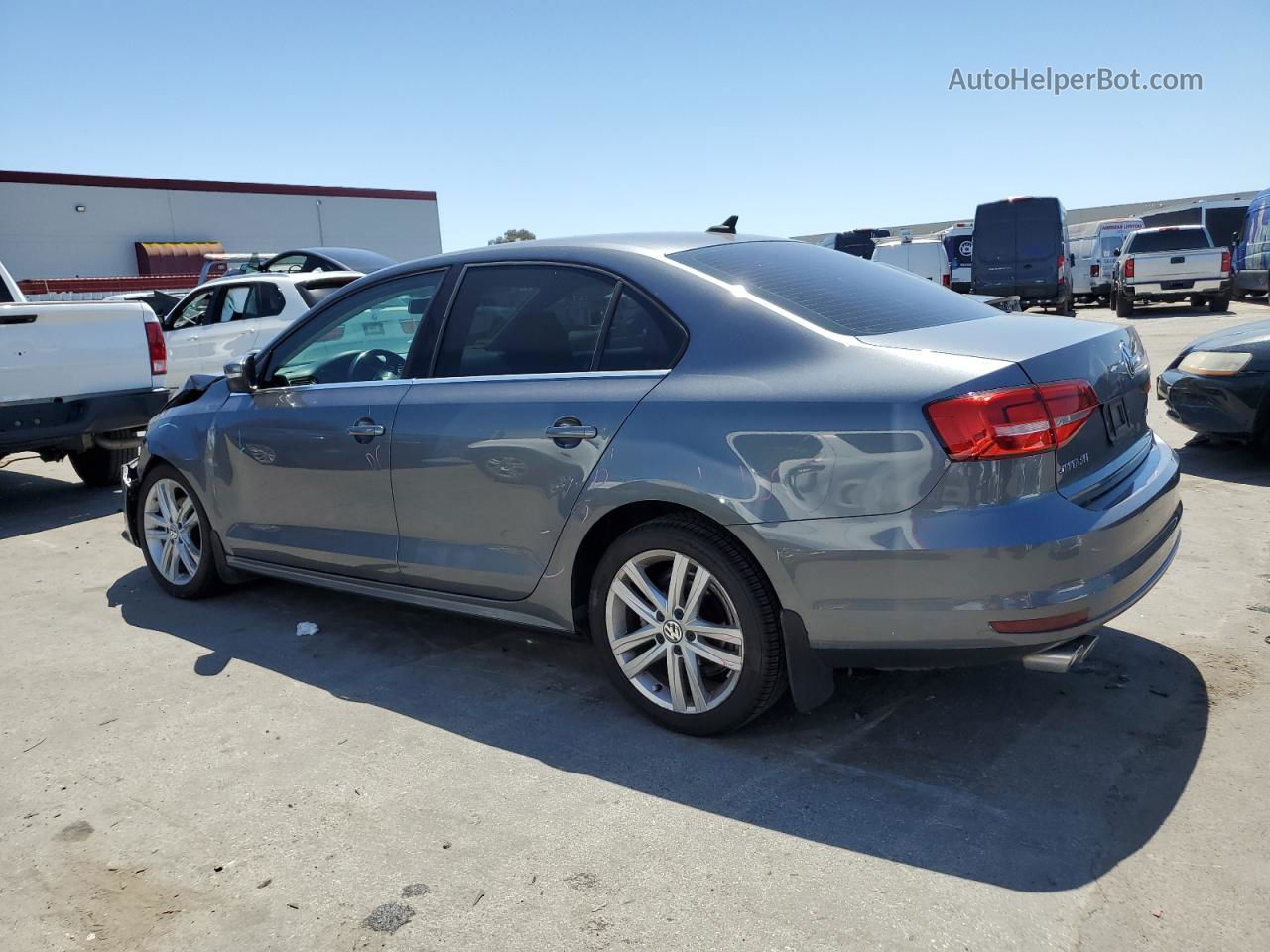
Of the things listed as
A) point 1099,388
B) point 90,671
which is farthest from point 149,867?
point 1099,388

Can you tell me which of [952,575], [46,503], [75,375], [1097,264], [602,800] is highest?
[1097,264]

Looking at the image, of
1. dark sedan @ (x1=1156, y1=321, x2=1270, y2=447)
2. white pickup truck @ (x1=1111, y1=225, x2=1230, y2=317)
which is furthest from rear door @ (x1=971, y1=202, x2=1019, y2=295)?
dark sedan @ (x1=1156, y1=321, x2=1270, y2=447)

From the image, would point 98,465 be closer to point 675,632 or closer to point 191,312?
point 191,312

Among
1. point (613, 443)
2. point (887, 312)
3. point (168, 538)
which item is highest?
point (887, 312)

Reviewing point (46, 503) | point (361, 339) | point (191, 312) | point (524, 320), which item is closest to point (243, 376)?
point (361, 339)

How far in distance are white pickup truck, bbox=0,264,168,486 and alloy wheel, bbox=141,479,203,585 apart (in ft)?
8.60

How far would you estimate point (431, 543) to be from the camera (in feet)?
13.5

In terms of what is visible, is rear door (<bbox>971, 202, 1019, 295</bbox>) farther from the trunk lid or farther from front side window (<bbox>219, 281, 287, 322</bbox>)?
the trunk lid

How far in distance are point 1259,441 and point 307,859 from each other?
6572 mm

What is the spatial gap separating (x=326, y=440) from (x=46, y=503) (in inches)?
202

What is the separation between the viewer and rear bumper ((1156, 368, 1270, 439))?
22.5ft

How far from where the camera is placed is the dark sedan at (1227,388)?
6.86m

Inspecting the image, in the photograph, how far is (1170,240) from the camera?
21969 millimetres

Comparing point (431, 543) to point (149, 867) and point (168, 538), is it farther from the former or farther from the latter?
point (168, 538)
